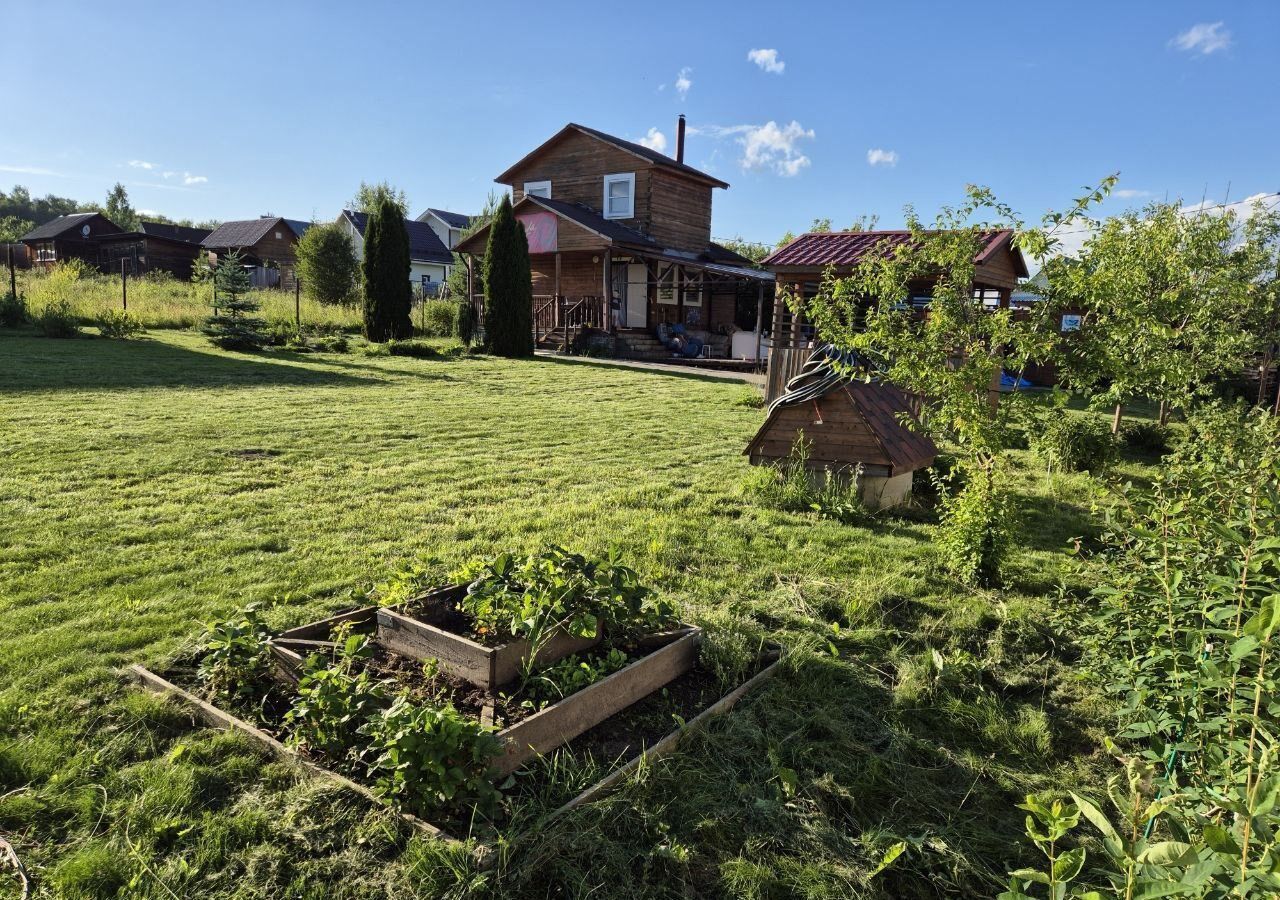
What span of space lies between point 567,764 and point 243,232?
57.1 meters

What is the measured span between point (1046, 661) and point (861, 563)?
1.42 meters

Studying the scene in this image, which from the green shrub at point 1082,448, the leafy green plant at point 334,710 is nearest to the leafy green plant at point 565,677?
the leafy green plant at point 334,710

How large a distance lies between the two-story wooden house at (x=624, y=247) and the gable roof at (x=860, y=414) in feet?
53.8

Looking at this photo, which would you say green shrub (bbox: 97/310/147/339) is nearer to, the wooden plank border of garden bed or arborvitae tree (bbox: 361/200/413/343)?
arborvitae tree (bbox: 361/200/413/343)

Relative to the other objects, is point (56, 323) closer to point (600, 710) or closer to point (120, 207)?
point (600, 710)

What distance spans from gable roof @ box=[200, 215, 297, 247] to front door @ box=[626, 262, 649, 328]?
33.2 m

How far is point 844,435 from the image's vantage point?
6.38 m

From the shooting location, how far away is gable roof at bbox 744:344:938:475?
246 inches

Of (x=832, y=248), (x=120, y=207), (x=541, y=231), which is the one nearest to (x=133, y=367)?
(x=832, y=248)

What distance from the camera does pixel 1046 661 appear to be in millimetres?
3818

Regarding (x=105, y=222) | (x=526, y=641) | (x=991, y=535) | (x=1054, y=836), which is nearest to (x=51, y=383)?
(x=526, y=641)

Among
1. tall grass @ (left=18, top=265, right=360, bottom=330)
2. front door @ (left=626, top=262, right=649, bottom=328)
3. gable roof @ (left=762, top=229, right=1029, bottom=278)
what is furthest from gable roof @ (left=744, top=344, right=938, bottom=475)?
front door @ (left=626, top=262, right=649, bottom=328)

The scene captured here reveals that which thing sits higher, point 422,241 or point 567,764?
point 422,241

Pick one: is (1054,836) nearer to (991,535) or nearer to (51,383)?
(991,535)
